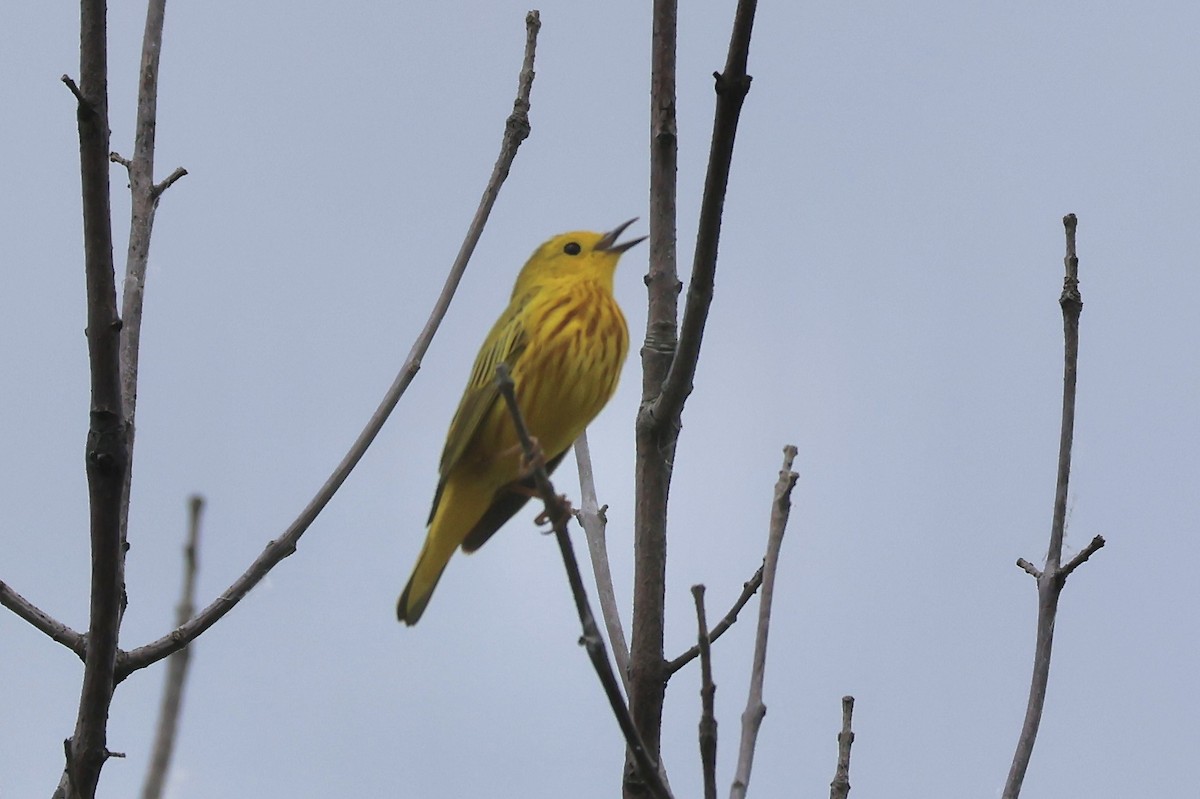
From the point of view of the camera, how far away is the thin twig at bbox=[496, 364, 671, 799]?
2633 mm

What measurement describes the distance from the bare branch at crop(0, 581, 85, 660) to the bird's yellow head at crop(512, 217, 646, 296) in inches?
128

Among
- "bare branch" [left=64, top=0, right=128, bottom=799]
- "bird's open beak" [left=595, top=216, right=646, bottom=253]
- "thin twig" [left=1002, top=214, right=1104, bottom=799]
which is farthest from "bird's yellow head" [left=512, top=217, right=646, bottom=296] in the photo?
"bare branch" [left=64, top=0, right=128, bottom=799]

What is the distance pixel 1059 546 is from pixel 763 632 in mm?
1118

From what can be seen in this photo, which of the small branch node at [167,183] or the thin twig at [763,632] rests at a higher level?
the small branch node at [167,183]

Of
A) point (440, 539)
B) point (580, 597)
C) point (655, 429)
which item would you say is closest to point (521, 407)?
point (440, 539)

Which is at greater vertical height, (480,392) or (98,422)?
(480,392)

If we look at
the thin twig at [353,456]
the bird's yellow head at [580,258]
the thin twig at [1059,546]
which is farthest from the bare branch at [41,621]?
the bird's yellow head at [580,258]

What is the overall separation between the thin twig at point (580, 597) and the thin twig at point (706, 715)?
0.32 ft

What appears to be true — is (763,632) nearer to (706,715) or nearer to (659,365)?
(706,715)

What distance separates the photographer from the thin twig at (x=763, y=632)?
3283 millimetres

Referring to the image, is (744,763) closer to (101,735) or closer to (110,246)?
(101,735)

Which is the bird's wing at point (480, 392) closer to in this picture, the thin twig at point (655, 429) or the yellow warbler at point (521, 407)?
the yellow warbler at point (521, 407)

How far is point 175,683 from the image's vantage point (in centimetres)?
349

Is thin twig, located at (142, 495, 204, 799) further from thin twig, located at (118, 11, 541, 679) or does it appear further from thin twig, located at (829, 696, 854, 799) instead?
thin twig, located at (829, 696, 854, 799)
